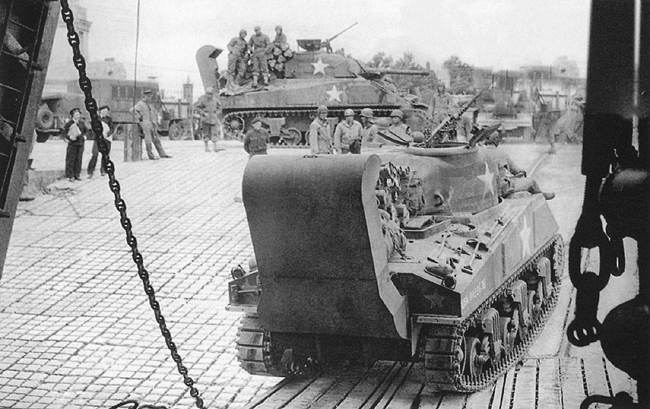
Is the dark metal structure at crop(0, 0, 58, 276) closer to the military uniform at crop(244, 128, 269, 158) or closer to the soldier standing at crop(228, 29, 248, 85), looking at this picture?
the military uniform at crop(244, 128, 269, 158)

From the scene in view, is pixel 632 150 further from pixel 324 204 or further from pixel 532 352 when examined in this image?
pixel 532 352

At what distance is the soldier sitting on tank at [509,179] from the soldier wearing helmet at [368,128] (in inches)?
68.4

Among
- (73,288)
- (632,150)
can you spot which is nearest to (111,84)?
(73,288)

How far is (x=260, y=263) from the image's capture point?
6891mm

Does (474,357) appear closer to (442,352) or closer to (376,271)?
(442,352)

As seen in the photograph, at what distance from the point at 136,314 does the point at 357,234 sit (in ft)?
13.3

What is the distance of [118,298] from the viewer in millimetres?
10109

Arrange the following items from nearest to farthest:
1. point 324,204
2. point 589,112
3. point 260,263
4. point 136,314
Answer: point 589,112 < point 324,204 < point 260,263 < point 136,314

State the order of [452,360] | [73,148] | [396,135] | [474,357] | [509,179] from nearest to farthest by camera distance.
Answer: [452,360] < [474,357] < [509,179] < [396,135] < [73,148]

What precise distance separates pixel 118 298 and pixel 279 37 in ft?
38.6

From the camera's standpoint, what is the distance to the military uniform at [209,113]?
21.8 meters

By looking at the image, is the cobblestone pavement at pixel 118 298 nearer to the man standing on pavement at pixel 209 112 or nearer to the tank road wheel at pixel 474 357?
the tank road wheel at pixel 474 357

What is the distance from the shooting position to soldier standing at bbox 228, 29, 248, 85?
1995 centimetres

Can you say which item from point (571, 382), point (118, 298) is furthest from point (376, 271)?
point (118, 298)
